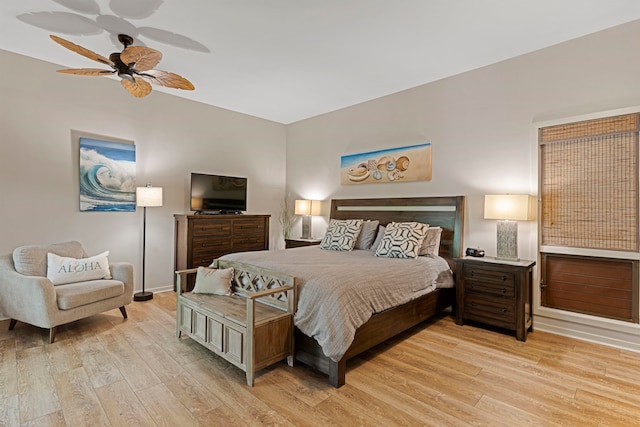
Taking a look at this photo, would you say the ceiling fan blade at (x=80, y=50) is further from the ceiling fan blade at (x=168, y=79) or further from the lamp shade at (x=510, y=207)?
the lamp shade at (x=510, y=207)

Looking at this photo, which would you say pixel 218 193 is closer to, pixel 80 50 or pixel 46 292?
pixel 46 292

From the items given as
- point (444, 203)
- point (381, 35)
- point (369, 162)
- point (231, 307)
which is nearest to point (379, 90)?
point (369, 162)

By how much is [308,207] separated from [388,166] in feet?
5.21

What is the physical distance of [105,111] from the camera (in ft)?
13.9

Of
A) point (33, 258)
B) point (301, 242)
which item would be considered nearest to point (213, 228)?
point (301, 242)

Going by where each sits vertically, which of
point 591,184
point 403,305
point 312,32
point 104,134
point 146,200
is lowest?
point 403,305

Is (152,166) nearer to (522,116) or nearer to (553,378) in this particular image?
(522,116)

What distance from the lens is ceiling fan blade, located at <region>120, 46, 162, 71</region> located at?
103 inches

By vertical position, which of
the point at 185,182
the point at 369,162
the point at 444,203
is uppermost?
the point at 369,162

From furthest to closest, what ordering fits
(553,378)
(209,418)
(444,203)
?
1. (444,203)
2. (553,378)
3. (209,418)

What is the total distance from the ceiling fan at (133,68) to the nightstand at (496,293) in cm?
350

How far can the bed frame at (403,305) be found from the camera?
2.45m

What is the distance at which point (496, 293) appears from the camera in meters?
3.28

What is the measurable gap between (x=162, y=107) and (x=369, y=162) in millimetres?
3163
